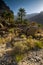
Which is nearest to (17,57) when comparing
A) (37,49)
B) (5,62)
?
(5,62)

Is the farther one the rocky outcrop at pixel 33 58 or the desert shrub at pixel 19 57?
the desert shrub at pixel 19 57

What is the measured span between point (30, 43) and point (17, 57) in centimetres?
212

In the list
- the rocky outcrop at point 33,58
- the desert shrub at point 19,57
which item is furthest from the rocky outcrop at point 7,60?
the rocky outcrop at point 33,58

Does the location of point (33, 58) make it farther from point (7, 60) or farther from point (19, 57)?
point (7, 60)

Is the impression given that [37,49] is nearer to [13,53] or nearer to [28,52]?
[28,52]

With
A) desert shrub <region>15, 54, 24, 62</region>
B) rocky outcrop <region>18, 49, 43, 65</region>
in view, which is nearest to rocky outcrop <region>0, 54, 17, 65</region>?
desert shrub <region>15, 54, 24, 62</region>

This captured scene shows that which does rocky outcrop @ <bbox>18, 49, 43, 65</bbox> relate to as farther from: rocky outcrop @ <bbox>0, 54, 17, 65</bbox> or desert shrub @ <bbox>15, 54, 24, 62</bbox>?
rocky outcrop @ <bbox>0, 54, 17, 65</bbox>

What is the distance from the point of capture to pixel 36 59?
20.6 ft

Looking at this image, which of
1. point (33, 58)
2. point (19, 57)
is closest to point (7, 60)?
point (19, 57)

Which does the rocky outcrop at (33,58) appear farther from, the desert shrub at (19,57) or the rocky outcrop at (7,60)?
the rocky outcrop at (7,60)

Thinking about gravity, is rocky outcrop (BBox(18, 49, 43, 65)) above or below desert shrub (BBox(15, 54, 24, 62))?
below

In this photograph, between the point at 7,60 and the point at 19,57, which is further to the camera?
the point at 19,57

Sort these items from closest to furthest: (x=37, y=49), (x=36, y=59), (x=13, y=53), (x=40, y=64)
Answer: (x=40, y=64)
(x=36, y=59)
(x=13, y=53)
(x=37, y=49)

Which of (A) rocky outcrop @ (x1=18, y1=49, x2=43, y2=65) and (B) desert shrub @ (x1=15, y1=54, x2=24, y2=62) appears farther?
(B) desert shrub @ (x1=15, y1=54, x2=24, y2=62)
